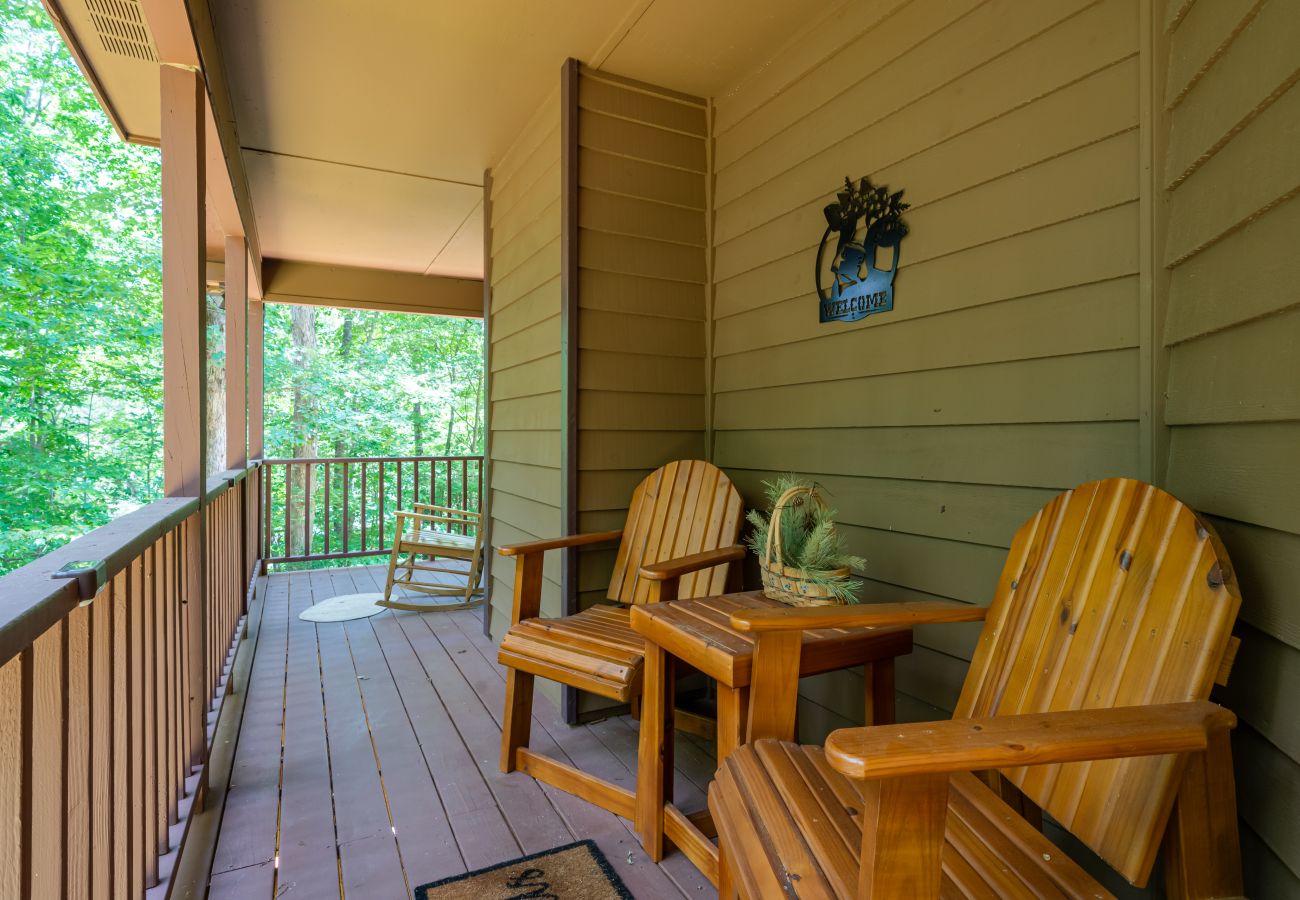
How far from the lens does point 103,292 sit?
7.86 meters

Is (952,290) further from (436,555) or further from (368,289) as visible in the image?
(368,289)

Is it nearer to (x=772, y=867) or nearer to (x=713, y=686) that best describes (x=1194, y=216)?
(x=772, y=867)

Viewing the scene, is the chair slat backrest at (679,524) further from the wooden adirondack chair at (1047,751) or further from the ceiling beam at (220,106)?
the ceiling beam at (220,106)

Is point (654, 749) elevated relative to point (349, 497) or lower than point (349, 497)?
lower

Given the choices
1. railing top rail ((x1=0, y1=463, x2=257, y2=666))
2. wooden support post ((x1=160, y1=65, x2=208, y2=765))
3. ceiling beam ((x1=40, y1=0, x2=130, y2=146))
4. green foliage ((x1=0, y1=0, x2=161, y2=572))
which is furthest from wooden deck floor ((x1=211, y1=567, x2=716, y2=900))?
green foliage ((x1=0, y1=0, x2=161, y2=572))

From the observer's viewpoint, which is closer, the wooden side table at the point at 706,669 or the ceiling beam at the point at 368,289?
the wooden side table at the point at 706,669

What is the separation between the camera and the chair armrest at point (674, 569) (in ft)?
6.24

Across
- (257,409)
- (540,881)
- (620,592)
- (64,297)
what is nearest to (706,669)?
(540,881)

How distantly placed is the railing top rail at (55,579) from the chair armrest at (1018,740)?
2.90ft

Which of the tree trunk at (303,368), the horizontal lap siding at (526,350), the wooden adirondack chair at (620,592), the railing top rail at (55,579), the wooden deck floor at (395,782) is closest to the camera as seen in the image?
the railing top rail at (55,579)

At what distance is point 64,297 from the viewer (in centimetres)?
759

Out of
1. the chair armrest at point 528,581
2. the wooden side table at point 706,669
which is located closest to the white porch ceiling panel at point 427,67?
the chair armrest at point 528,581

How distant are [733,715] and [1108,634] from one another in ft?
2.36

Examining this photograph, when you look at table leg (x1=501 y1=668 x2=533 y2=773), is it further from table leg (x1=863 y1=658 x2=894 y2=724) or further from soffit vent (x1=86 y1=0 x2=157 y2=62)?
soffit vent (x1=86 y1=0 x2=157 y2=62)
